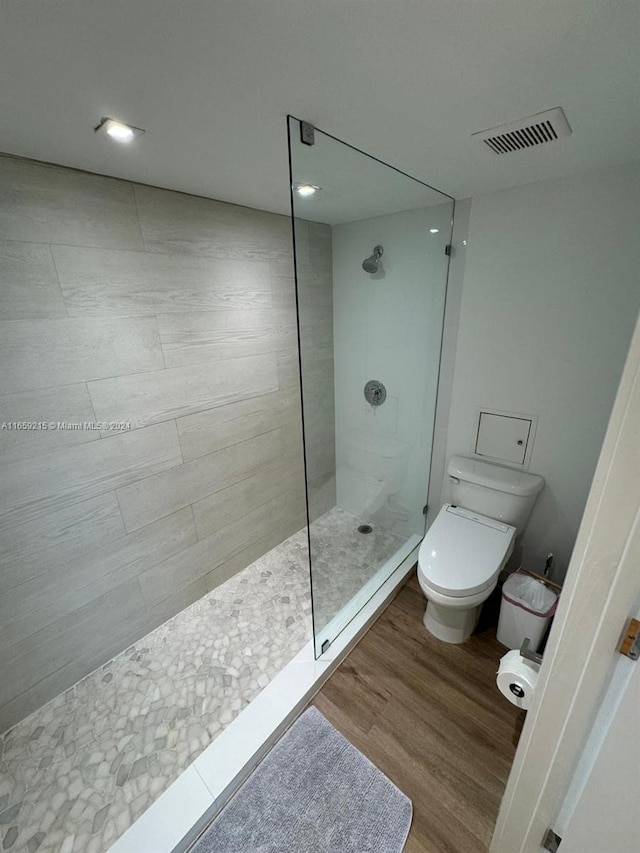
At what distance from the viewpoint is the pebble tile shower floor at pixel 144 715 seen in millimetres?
1157

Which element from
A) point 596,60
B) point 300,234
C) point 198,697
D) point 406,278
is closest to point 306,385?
point 300,234

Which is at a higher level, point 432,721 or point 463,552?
point 463,552

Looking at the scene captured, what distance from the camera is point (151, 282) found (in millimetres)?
1456

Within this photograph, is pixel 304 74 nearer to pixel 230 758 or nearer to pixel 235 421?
pixel 235 421

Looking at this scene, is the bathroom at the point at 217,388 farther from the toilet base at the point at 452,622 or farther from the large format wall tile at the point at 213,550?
the toilet base at the point at 452,622

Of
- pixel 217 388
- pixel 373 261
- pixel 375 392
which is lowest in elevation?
pixel 375 392

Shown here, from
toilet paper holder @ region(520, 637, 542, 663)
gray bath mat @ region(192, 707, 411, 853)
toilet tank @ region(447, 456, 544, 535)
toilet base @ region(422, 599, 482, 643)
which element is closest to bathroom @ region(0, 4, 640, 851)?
toilet tank @ region(447, 456, 544, 535)

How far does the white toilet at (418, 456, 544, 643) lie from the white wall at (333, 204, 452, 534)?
384mm

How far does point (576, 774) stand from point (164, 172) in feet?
7.35

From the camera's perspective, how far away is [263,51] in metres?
0.68

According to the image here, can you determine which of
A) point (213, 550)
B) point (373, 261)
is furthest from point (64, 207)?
point (213, 550)

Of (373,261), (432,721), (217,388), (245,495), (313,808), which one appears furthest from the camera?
(245,495)

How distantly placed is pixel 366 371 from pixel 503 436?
2.84 feet

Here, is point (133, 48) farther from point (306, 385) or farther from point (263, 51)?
point (306, 385)
